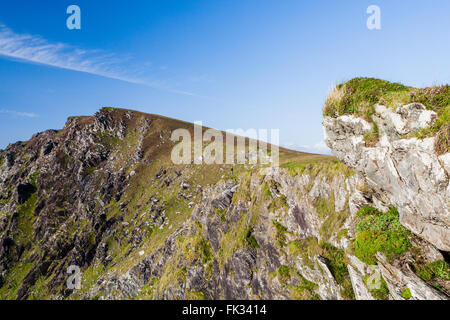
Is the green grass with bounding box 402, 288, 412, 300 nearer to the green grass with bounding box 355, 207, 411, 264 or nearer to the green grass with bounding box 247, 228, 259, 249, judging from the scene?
the green grass with bounding box 355, 207, 411, 264

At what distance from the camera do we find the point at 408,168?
12477mm

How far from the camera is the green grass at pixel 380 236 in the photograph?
14.8m

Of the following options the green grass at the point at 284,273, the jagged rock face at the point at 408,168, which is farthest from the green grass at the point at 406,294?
the green grass at the point at 284,273

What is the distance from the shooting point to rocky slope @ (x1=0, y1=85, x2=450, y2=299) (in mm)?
16969

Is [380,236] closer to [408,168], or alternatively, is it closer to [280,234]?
[408,168]

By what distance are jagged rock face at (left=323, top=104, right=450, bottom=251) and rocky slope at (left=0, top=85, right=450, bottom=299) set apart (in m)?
0.49

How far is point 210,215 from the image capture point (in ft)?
149

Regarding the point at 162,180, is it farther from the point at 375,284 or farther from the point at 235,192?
the point at 375,284

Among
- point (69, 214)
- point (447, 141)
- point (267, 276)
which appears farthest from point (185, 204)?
point (447, 141)

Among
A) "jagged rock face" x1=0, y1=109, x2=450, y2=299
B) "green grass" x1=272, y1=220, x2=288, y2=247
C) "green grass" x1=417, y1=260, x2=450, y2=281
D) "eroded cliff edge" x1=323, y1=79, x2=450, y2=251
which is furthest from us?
"green grass" x1=272, y1=220, x2=288, y2=247

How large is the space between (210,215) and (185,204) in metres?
34.5

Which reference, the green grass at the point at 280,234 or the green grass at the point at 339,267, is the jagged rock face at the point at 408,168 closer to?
the green grass at the point at 339,267

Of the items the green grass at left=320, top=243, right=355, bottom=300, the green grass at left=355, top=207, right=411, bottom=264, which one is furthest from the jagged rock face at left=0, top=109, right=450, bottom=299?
the green grass at left=355, top=207, right=411, bottom=264

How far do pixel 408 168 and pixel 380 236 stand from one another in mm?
5803
